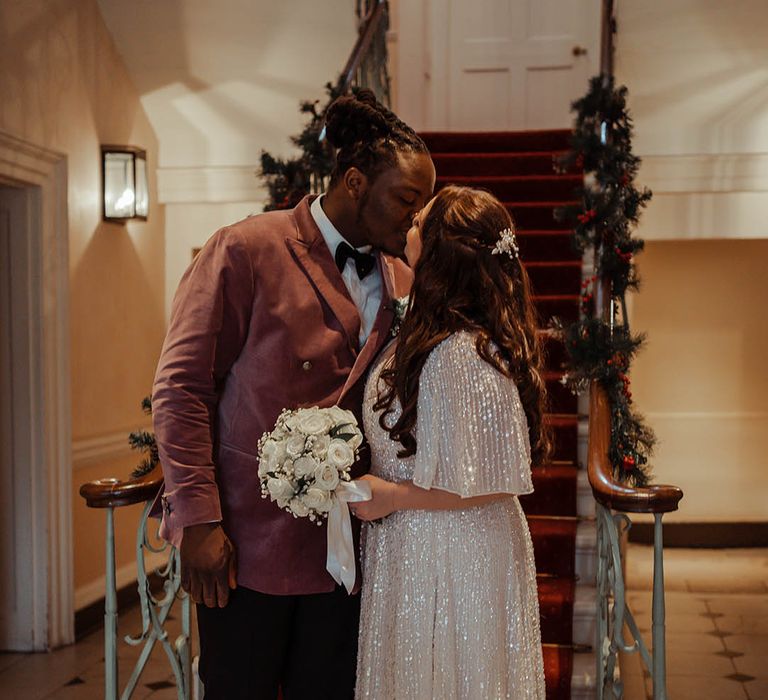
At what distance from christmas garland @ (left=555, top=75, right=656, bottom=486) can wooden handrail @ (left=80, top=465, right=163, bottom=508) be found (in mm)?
1554

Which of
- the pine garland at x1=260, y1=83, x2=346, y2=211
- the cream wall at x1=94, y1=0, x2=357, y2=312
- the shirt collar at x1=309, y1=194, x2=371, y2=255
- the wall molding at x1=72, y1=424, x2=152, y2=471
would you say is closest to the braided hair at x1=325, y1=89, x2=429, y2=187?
the shirt collar at x1=309, y1=194, x2=371, y2=255

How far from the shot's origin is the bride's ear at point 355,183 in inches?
88.0

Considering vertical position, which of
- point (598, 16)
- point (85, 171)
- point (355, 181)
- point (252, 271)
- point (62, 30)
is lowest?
point (252, 271)

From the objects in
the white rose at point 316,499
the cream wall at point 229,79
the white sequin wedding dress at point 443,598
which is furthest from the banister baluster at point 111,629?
the cream wall at point 229,79

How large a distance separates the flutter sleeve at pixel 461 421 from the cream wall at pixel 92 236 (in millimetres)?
3158

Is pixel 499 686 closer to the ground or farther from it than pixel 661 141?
closer to the ground

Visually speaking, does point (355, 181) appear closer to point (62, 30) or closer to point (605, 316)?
point (605, 316)

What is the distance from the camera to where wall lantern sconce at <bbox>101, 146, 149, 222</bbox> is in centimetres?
543

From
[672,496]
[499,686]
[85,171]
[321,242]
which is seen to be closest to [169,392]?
[321,242]

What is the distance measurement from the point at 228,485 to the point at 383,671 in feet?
1.75

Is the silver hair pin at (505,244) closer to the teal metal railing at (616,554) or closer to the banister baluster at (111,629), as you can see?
the teal metal railing at (616,554)

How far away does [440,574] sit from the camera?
7.09 ft

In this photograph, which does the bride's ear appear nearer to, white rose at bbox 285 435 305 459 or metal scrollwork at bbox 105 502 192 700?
white rose at bbox 285 435 305 459

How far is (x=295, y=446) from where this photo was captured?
1.93 meters
